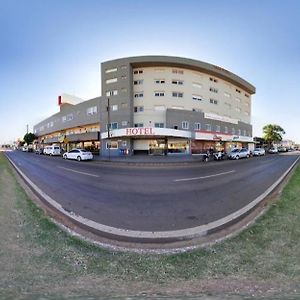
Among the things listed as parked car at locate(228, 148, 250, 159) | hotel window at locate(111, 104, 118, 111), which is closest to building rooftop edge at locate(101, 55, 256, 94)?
hotel window at locate(111, 104, 118, 111)

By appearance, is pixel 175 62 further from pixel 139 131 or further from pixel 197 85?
pixel 139 131

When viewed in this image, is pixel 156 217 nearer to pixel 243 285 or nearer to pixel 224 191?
pixel 243 285

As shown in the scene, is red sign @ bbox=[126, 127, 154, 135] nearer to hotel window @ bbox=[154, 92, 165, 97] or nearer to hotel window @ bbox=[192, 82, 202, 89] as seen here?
hotel window @ bbox=[154, 92, 165, 97]

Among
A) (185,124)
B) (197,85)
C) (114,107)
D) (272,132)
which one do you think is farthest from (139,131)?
(272,132)

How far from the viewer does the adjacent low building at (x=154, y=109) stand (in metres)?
42.7

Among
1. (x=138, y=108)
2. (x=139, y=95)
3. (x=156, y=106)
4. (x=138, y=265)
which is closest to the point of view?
(x=138, y=265)

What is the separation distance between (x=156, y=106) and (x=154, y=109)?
0.71m

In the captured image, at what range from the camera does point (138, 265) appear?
161 inches

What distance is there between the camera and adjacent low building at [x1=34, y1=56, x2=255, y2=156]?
140 feet

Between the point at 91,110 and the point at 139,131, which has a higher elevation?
the point at 91,110

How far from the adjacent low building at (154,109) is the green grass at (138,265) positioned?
111ft

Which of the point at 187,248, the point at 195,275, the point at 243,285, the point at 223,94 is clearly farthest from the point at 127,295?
the point at 223,94

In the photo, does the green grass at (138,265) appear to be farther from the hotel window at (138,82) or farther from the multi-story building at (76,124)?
the multi-story building at (76,124)

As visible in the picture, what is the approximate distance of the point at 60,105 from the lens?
68438mm
